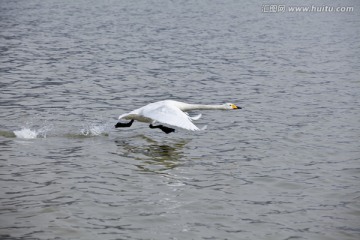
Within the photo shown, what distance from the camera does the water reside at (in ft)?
34.4

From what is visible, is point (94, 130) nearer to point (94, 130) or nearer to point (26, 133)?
point (94, 130)

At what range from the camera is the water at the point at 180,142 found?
10.5 meters

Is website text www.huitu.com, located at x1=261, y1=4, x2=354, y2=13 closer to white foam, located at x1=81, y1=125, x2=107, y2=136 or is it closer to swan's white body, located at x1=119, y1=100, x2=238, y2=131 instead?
white foam, located at x1=81, y1=125, x2=107, y2=136

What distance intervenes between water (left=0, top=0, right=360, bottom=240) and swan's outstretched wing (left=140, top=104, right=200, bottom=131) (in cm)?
75

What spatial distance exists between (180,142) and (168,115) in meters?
1.42

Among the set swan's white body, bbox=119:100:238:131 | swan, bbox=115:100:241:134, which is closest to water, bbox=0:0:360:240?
swan, bbox=115:100:241:134

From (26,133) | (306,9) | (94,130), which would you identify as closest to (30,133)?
(26,133)

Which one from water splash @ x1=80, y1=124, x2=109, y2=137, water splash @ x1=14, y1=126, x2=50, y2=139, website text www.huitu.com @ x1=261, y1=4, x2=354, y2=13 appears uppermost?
website text www.huitu.com @ x1=261, y1=4, x2=354, y2=13

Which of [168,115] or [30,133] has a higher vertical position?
[168,115]

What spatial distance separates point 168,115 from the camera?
46.3ft

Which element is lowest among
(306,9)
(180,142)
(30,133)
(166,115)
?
(180,142)

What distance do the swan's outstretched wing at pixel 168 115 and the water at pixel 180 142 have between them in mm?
745

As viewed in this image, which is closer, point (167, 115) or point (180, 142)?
point (167, 115)

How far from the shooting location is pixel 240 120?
57.9ft
